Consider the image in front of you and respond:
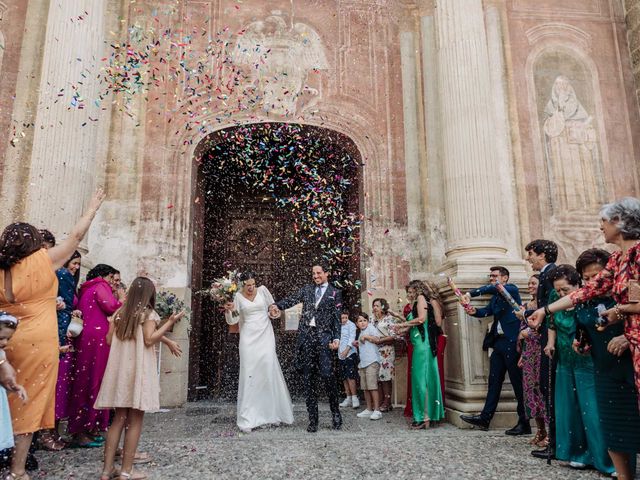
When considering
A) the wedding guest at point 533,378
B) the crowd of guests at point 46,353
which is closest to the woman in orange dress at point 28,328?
the crowd of guests at point 46,353

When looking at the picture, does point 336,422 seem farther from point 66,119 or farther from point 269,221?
point 66,119

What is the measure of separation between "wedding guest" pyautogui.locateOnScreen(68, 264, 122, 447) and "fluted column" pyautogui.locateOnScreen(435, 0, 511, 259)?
4.51 metres

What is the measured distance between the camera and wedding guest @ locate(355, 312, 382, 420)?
6661 millimetres

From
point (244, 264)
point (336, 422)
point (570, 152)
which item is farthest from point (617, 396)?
point (244, 264)

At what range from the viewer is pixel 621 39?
9.25 metres

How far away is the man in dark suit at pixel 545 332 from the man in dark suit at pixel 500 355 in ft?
2.41

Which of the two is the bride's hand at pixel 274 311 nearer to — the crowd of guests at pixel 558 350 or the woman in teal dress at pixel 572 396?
the crowd of guests at pixel 558 350

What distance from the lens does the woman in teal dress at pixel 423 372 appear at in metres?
5.83

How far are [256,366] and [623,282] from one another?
4.12 metres

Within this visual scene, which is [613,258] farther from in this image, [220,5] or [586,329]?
[220,5]

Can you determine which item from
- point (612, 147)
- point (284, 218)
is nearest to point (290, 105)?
point (284, 218)

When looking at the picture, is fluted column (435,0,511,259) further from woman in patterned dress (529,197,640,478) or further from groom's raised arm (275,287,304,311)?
woman in patterned dress (529,197,640,478)

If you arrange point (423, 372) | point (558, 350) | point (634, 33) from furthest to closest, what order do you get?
point (634, 33) → point (423, 372) → point (558, 350)

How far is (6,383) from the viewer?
115 inches
